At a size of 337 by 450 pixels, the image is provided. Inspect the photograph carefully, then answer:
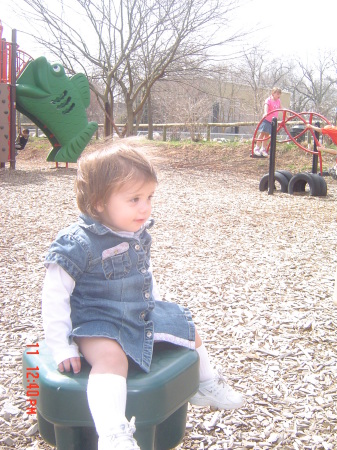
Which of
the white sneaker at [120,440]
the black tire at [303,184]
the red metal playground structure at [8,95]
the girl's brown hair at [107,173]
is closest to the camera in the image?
the white sneaker at [120,440]

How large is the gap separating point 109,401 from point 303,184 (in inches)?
307

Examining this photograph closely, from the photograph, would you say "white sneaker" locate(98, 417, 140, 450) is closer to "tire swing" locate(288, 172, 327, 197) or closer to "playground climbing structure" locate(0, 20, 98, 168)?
"tire swing" locate(288, 172, 327, 197)

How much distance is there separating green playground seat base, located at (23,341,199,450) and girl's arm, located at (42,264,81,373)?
6 cm

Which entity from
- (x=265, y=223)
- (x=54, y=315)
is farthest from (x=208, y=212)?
(x=54, y=315)

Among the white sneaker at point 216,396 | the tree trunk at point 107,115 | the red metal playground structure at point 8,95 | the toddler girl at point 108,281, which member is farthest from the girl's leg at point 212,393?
the tree trunk at point 107,115

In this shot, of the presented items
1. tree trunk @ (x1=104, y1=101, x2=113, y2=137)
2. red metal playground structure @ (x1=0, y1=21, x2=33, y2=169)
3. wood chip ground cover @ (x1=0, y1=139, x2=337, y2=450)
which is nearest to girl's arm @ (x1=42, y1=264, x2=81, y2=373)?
wood chip ground cover @ (x1=0, y1=139, x2=337, y2=450)

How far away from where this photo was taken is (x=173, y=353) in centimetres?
151

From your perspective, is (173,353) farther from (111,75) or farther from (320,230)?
(111,75)

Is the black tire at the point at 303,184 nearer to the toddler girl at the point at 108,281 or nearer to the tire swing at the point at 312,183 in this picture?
the tire swing at the point at 312,183

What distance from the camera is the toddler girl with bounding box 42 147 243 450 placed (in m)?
1.42

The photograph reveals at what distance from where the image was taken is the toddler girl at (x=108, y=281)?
1.42 metres

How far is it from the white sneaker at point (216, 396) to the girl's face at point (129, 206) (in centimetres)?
66

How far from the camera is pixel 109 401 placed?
48.9 inches

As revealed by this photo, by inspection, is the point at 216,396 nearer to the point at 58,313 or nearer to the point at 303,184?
the point at 58,313
